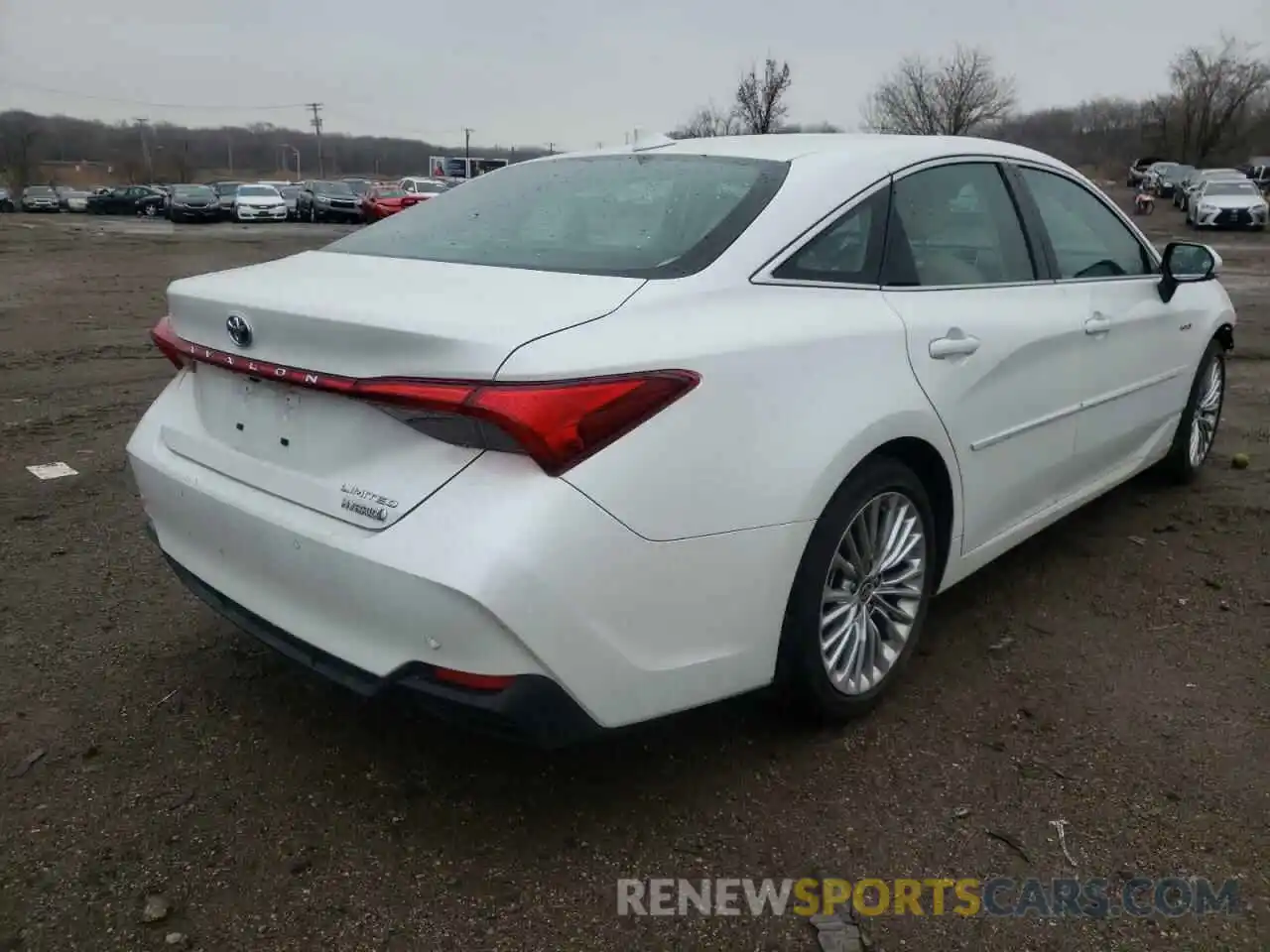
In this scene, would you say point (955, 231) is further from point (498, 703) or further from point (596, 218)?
point (498, 703)

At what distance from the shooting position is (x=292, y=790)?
2490 millimetres

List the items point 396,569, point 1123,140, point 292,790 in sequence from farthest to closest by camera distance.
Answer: point 1123,140
point 292,790
point 396,569

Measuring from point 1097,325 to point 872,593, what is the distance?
1530 mm

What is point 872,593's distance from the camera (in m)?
2.74

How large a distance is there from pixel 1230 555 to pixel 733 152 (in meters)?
2.66

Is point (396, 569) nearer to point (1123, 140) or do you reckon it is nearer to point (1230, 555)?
point (1230, 555)

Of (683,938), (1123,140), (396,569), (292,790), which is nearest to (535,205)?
(396,569)

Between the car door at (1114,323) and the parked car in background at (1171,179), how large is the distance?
44.6 meters

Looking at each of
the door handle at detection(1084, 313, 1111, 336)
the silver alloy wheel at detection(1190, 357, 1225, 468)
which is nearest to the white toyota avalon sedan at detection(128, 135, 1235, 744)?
the door handle at detection(1084, 313, 1111, 336)

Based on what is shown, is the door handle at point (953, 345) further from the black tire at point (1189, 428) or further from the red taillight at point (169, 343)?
the black tire at point (1189, 428)

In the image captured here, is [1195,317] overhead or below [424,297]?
below

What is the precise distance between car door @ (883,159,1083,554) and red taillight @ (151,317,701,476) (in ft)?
3.23

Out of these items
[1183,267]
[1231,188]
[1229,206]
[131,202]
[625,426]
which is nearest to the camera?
[625,426]

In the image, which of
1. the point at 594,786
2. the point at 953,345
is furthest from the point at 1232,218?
the point at 594,786
